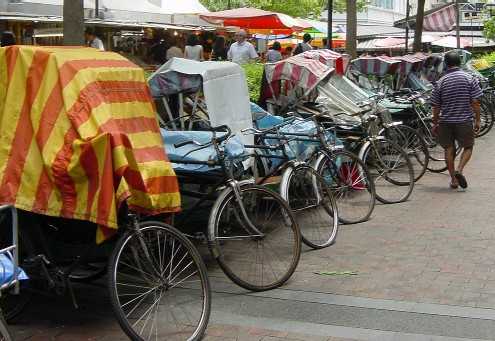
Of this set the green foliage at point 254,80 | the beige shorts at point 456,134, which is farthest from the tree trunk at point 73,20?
→ the beige shorts at point 456,134

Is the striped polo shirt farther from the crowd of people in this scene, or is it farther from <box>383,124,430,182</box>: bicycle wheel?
the crowd of people

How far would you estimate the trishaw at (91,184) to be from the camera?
4.30 meters

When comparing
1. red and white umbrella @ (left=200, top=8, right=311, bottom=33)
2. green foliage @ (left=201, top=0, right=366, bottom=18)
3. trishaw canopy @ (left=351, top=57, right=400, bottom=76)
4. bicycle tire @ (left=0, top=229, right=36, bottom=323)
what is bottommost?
bicycle tire @ (left=0, top=229, right=36, bottom=323)

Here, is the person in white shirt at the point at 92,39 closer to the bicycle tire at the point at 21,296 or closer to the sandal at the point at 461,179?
the sandal at the point at 461,179

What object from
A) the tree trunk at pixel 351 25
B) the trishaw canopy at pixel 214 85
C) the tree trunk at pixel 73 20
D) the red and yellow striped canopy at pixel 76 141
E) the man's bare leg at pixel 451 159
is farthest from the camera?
the tree trunk at pixel 351 25

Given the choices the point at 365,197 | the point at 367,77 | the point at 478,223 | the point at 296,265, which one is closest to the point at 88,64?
the point at 296,265

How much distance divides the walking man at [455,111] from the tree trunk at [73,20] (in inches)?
194

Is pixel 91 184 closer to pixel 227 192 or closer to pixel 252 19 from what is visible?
pixel 227 192

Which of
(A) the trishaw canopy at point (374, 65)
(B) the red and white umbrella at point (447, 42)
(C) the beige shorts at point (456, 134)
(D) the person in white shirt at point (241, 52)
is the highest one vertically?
(B) the red and white umbrella at point (447, 42)

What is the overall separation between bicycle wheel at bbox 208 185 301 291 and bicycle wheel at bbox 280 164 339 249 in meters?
0.73

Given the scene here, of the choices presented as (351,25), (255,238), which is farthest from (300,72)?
(351,25)

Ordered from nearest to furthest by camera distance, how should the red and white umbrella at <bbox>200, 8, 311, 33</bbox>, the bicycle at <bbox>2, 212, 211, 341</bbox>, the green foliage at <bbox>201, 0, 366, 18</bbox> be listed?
the bicycle at <bbox>2, 212, 211, 341</bbox> < the red and white umbrella at <bbox>200, 8, 311, 33</bbox> < the green foliage at <bbox>201, 0, 366, 18</bbox>

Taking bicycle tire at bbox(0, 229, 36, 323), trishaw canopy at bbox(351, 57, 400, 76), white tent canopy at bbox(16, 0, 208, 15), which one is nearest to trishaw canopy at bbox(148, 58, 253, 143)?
bicycle tire at bbox(0, 229, 36, 323)

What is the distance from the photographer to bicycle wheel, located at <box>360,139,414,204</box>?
28.5 ft
